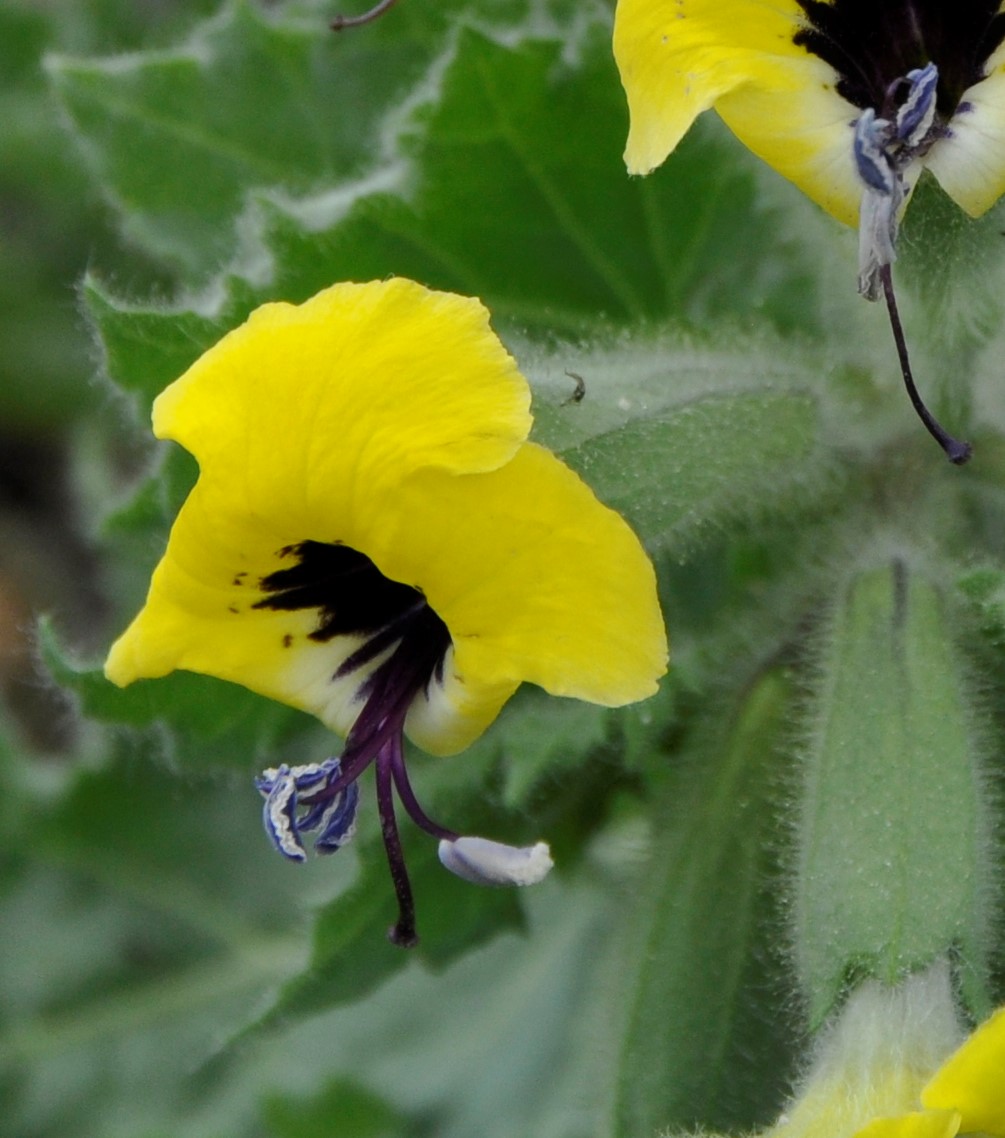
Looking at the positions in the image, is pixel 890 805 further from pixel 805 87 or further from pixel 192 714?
pixel 192 714

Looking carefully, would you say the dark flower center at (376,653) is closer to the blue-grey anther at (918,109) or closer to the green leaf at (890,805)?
the green leaf at (890,805)

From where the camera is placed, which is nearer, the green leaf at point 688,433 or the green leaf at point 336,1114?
the green leaf at point 688,433

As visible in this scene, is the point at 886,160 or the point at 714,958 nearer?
the point at 886,160

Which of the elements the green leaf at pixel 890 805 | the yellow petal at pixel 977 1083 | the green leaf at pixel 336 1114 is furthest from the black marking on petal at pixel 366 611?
the green leaf at pixel 336 1114

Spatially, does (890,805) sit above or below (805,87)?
below

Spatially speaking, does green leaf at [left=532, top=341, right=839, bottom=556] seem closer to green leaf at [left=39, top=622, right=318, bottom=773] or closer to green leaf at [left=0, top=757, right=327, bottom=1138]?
green leaf at [left=39, top=622, right=318, bottom=773]

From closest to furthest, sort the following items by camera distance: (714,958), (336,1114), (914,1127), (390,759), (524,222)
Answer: (914,1127) → (390,759) → (714,958) → (524,222) → (336,1114)

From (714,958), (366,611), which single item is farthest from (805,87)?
(714,958)

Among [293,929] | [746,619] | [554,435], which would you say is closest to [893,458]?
[746,619]
